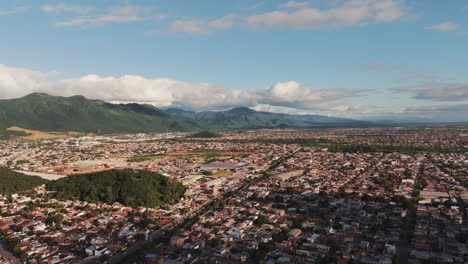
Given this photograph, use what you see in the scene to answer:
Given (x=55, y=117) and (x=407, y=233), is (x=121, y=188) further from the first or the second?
(x=55, y=117)

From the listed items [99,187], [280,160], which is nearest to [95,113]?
[280,160]

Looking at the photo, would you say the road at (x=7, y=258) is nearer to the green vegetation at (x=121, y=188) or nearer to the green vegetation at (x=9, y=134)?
the green vegetation at (x=121, y=188)

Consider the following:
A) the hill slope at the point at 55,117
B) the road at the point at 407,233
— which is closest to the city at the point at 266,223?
the road at the point at 407,233

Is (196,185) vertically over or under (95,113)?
under

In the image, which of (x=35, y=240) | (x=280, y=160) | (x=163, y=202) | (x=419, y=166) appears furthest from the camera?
(x=280, y=160)

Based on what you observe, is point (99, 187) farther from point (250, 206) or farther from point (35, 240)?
point (250, 206)

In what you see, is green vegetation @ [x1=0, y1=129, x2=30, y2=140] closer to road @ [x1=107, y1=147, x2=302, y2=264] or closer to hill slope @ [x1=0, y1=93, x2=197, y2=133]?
hill slope @ [x1=0, y1=93, x2=197, y2=133]

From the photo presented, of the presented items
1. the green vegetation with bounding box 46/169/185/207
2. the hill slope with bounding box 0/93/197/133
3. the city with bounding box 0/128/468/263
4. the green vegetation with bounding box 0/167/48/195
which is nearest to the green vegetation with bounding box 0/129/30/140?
the hill slope with bounding box 0/93/197/133
